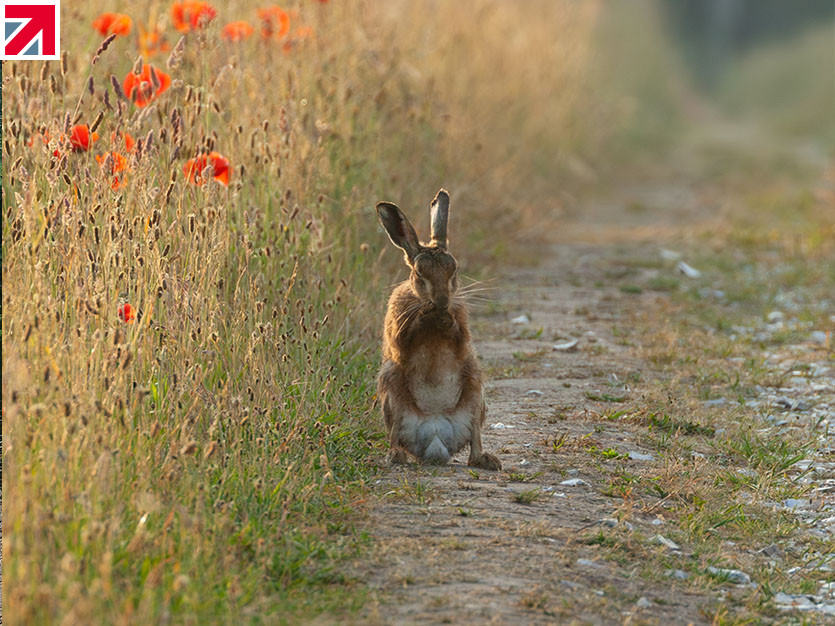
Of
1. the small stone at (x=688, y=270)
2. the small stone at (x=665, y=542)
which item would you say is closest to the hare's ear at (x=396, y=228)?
the small stone at (x=665, y=542)

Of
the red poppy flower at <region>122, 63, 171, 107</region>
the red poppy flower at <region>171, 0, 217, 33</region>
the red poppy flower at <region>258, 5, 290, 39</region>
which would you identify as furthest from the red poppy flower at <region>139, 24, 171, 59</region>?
the red poppy flower at <region>122, 63, 171, 107</region>

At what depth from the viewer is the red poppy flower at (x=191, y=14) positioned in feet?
19.1

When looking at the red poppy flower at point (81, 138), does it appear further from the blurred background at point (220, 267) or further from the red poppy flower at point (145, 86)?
the red poppy flower at point (145, 86)

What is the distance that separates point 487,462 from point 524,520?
59cm

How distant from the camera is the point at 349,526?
428 cm

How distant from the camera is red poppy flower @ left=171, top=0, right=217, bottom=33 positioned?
582 cm

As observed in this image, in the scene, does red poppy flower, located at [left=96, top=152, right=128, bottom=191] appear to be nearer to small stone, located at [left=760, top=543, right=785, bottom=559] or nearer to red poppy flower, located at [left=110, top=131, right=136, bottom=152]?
red poppy flower, located at [left=110, top=131, right=136, bottom=152]

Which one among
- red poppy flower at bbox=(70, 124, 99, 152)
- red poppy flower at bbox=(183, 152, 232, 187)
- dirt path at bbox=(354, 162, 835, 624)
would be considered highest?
red poppy flower at bbox=(70, 124, 99, 152)

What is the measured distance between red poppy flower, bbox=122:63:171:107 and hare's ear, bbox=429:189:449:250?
1.20m

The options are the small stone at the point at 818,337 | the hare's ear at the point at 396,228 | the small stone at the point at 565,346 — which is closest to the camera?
the hare's ear at the point at 396,228

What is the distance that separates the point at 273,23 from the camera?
23.5 feet

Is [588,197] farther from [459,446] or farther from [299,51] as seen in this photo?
[459,446]

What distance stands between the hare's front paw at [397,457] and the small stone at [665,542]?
1084 millimetres

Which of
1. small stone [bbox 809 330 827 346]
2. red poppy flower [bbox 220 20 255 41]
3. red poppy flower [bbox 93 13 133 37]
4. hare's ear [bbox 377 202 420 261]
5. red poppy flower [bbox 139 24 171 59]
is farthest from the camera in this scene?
small stone [bbox 809 330 827 346]
